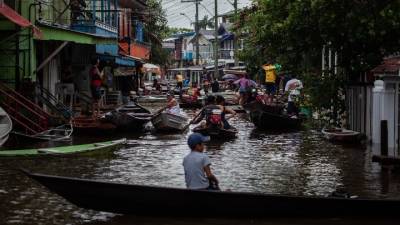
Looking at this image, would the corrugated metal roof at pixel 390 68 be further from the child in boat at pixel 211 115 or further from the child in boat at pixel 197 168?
the child in boat at pixel 197 168

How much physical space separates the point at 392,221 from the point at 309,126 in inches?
603

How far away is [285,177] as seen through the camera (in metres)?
13.8

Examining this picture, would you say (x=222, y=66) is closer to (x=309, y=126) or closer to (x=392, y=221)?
(x=309, y=126)

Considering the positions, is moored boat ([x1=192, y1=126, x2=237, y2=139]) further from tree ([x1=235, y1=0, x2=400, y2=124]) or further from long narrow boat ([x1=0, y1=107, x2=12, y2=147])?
long narrow boat ([x1=0, y1=107, x2=12, y2=147])

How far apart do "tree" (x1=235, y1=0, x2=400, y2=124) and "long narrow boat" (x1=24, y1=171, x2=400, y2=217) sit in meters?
7.99

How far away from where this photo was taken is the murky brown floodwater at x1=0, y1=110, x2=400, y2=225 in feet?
33.8

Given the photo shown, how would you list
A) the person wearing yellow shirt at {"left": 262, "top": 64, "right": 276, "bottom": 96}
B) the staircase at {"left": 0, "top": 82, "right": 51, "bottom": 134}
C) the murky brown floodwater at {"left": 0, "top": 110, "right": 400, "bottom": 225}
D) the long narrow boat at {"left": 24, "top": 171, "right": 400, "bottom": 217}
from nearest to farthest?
the long narrow boat at {"left": 24, "top": 171, "right": 400, "bottom": 217} → the murky brown floodwater at {"left": 0, "top": 110, "right": 400, "bottom": 225} → the staircase at {"left": 0, "top": 82, "right": 51, "bottom": 134} → the person wearing yellow shirt at {"left": 262, "top": 64, "right": 276, "bottom": 96}

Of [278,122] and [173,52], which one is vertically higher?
[173,52]

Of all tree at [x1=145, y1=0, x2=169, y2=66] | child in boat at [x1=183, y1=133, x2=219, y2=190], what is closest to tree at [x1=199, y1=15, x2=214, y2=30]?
tree at [x1=145, y1=0, x2=169, y2=66]

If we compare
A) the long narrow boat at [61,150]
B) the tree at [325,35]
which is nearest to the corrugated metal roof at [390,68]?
the tree at [325,35]

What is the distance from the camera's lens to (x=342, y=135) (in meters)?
19.4

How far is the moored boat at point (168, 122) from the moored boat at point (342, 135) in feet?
16.4

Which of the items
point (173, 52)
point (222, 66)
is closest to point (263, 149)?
point (222, 66)

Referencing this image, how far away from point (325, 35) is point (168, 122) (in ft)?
20.5
